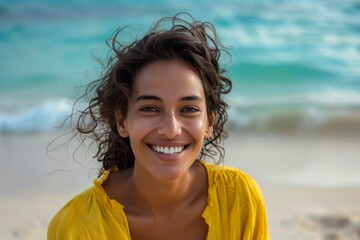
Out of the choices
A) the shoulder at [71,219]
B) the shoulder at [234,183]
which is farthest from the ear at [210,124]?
the shoulder at [71,219]

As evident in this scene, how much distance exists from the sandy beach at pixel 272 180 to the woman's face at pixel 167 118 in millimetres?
1536

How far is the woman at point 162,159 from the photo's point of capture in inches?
93.8

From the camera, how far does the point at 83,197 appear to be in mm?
2529

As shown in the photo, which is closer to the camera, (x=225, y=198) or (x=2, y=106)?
(x=225, y=198)

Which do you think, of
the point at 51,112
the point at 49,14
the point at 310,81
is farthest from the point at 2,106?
the point at 49,14

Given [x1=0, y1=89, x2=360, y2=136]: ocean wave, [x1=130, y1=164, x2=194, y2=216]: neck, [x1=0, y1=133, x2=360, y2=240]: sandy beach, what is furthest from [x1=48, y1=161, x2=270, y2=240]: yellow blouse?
[x1=0, y1=89, x2=360, y2=136]: ocean wave

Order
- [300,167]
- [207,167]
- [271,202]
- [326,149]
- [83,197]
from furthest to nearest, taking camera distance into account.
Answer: [326,149]
[300,167]
[271,202]
[207,167]
[83,197]

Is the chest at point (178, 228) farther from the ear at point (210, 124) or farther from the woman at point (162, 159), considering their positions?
the ear at point (210, 124)

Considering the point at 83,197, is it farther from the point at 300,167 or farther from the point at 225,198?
the point at 300,167

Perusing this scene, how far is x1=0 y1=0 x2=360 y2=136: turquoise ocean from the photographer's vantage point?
638 centimetres

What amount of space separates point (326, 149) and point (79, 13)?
679 centimetres

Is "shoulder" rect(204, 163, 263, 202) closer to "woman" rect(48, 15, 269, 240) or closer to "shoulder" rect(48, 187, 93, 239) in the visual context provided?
"woman" rect(48, 15, 269, 240)

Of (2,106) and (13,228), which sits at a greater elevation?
(2,106)

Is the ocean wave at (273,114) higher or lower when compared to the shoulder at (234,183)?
higher
